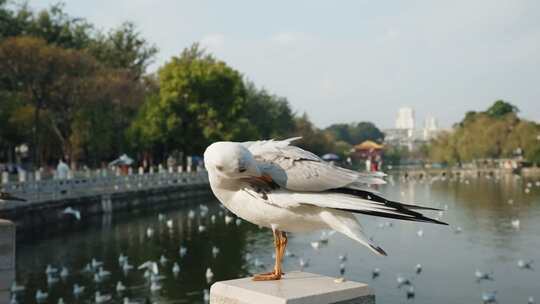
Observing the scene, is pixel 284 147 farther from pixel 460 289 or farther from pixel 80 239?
pixel 80 239

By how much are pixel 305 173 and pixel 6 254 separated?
8.45ft

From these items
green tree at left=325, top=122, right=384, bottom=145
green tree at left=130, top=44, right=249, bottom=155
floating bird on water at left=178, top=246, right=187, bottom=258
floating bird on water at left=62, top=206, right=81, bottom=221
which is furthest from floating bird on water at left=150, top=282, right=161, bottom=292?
green tree at left=325, top=122, right=384, bottom=145

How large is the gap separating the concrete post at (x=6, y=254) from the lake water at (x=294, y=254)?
21.9 feet

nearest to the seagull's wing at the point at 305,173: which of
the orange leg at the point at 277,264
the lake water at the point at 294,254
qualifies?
the orange leg at the point at 277,264

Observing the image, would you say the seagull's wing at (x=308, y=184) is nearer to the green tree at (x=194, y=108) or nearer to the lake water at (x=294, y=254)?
the lake water at (x=294, y=254)

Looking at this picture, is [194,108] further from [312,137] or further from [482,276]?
[312,137]

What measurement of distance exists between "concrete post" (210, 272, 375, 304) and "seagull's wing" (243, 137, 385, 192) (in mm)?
426

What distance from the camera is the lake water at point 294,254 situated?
1134 centimetres

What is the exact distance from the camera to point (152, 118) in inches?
1265

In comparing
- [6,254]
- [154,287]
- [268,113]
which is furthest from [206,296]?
[268,113]

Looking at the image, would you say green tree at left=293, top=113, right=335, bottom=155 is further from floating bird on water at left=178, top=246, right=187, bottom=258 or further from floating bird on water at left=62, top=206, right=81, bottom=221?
floating bird on water at left=178, top=246, right=187, bottom=258

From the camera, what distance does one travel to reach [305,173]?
2.64 meters

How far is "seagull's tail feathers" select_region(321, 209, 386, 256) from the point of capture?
8.25ft

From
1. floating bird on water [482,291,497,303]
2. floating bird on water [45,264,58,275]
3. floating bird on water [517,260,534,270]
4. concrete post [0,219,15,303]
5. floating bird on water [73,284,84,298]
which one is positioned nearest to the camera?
concrete post [0,219,15,303]
